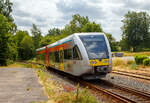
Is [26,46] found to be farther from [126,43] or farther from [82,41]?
[82,41]

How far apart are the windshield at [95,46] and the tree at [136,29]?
65657 mm

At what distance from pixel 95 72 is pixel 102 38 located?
235 cm

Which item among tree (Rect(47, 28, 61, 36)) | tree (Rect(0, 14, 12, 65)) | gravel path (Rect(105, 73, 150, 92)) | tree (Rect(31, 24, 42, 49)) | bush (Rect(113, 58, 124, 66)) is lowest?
gravel path (Rect(105, 73, 150, 92))

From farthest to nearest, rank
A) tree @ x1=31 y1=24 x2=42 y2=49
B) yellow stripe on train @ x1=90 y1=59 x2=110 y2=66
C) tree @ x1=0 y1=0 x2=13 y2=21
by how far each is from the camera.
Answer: tree @ x1=31 y1=24 x2=42 y2=49 → tree @ x1=0 y1=0 x2=13 y2=21 → yellow stripe on train @ x1=90 y1=59 x2=110 y2=66

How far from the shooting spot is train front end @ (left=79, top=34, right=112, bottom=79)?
10586 millimetres

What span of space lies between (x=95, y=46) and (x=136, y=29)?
6724 cm

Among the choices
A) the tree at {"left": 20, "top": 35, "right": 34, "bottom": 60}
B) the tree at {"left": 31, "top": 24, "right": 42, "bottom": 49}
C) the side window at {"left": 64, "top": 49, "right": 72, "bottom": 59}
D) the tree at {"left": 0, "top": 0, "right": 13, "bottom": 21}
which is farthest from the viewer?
the tree at {"left": 31, "top": 24, "right": 42, "bottom": 49}

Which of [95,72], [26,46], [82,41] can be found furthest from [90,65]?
[26,46]

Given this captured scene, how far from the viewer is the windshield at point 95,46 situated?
10.8 m

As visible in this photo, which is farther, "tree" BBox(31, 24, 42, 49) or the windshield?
"tree" BBox(31, 24, 42, 49)

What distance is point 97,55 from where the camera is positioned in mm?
10828

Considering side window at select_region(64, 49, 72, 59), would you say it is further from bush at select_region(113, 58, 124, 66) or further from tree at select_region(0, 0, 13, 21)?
tree at select_region(0, 0, 13, 21)

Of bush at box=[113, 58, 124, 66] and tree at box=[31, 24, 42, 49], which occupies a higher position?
tree at box=[31, 24, 42, 49]

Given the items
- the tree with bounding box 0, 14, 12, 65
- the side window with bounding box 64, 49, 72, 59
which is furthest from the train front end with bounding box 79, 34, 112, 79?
the tree with bounding box 0, 14, 12, 65
